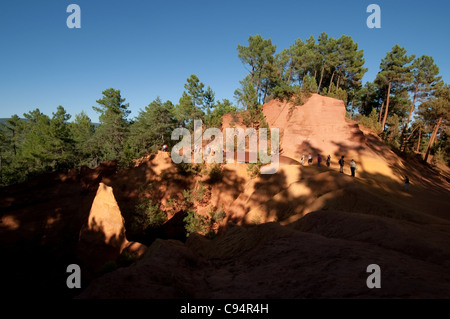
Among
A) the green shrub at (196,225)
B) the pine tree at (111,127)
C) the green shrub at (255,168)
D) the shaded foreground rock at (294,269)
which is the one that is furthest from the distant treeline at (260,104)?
the shaded foreground rock at (294,269)

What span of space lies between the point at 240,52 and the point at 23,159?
4164cm

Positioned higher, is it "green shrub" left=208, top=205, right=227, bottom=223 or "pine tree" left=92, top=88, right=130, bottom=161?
"pine tree" left=92, top=88, right=130, bottom=161

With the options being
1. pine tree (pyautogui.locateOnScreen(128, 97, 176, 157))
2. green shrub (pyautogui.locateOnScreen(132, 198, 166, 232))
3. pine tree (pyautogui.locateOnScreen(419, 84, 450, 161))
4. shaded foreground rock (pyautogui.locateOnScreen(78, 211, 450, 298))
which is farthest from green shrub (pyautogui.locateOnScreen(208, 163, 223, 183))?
pine tree (pyautogui.locateOnScreen(419, 84, 450, 161))

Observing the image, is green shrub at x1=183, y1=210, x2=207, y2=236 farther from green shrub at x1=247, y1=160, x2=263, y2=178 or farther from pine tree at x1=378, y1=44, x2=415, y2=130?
pine tree at x1=378, y1=44, x2=415, y2=130

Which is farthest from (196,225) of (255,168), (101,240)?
(255,168)

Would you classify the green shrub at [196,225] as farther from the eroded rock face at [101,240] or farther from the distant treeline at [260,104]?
the distant treeline at [260,104]

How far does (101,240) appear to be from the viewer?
12273mm

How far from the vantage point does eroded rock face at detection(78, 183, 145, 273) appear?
39.8ft

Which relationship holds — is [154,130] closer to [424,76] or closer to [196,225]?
[196,225]

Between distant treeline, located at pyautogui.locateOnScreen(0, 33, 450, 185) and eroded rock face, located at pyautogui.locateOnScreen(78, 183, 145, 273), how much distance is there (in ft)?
65.6

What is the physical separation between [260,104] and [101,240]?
26677mm

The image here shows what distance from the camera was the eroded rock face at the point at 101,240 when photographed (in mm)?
12117

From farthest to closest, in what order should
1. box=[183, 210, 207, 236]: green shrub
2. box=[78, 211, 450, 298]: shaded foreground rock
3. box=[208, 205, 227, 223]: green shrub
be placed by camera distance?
1. box=[208, 205, 227, 223]: green shrub
2. box=[183, 210, 207, 236]: green shrub
3. box=[78, 211, 450, 298]: shaded foreground rock

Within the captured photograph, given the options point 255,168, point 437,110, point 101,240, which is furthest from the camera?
point 437,110
